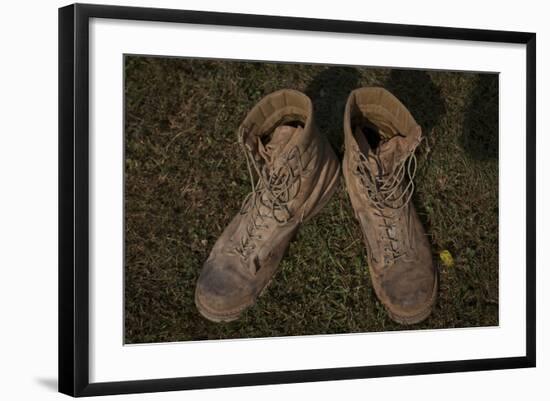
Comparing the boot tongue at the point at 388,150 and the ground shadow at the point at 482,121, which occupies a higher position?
the ground shadow at the point at 482,121

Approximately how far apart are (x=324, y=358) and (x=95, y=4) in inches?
52.1

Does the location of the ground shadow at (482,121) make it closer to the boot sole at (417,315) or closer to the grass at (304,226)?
the grass at (304,226)

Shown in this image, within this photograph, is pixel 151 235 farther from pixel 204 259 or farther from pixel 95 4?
pixel 95 4

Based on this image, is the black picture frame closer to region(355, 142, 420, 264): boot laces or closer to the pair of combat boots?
the pair of combat boots

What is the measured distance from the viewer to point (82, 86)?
3.39 metres

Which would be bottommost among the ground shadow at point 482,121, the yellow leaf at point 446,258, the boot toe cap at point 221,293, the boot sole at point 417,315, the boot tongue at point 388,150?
the boot sole at point 417,315

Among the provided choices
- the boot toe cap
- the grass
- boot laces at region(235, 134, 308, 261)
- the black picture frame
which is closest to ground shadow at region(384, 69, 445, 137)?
the grass

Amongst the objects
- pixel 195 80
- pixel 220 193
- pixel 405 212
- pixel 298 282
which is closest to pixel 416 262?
pixel 405 212

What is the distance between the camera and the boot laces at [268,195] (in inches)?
145

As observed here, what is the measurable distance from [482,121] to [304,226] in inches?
29.4

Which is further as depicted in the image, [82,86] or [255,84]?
[255,84]

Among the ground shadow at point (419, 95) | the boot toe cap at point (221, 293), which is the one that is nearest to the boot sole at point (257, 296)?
the boot toe cap at point (221, 293)

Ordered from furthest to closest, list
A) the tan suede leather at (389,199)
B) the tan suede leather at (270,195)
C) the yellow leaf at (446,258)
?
the yellow leaf at (446,258) → the tan suede leather at (389,199) → the tan suede leather at (270,195)

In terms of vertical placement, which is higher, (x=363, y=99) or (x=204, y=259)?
(x=363, y=99)
